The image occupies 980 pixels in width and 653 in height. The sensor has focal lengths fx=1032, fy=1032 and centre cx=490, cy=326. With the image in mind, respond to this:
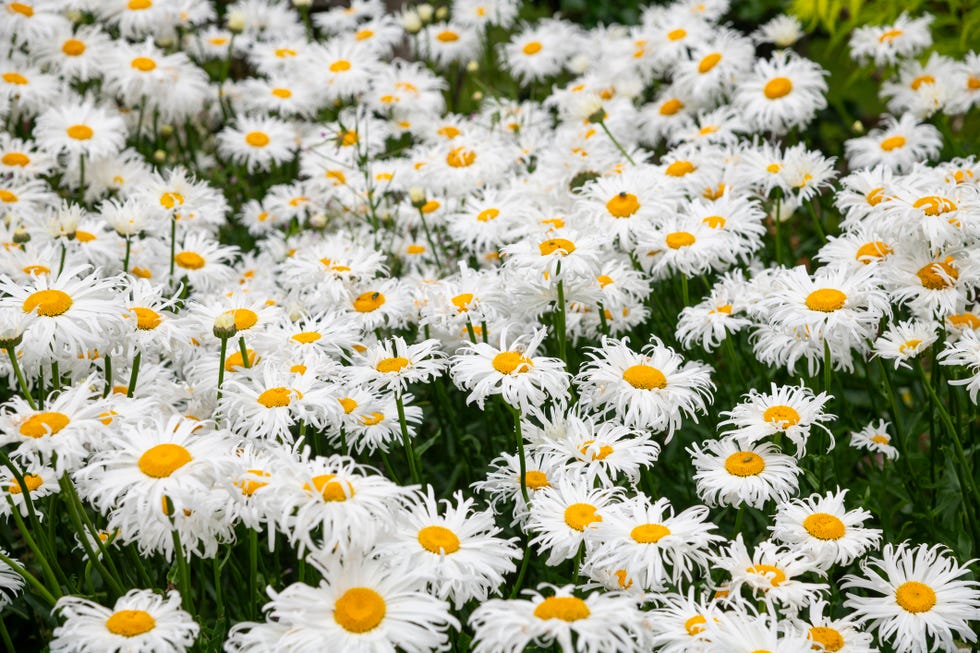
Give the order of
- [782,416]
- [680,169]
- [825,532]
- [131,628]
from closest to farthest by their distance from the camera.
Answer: [131,628]
[825,532]
[782,416]
[680,169]

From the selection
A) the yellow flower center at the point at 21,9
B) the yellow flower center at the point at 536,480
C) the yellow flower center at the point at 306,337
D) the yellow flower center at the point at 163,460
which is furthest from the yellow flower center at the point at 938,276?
the yellow flower center at the point at 21,9

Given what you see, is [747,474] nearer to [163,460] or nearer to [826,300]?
[826,300]

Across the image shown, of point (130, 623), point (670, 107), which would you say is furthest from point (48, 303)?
point (670, 107)

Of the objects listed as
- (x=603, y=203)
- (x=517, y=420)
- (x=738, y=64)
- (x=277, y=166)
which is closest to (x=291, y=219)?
(x=277, y=166)

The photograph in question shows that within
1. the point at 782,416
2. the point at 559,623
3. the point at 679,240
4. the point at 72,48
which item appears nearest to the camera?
the point at 559,623

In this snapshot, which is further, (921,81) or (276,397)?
(921,81)

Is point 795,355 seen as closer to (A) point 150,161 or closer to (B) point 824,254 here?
(B) point 824,254

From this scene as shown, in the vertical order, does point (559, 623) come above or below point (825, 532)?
above
